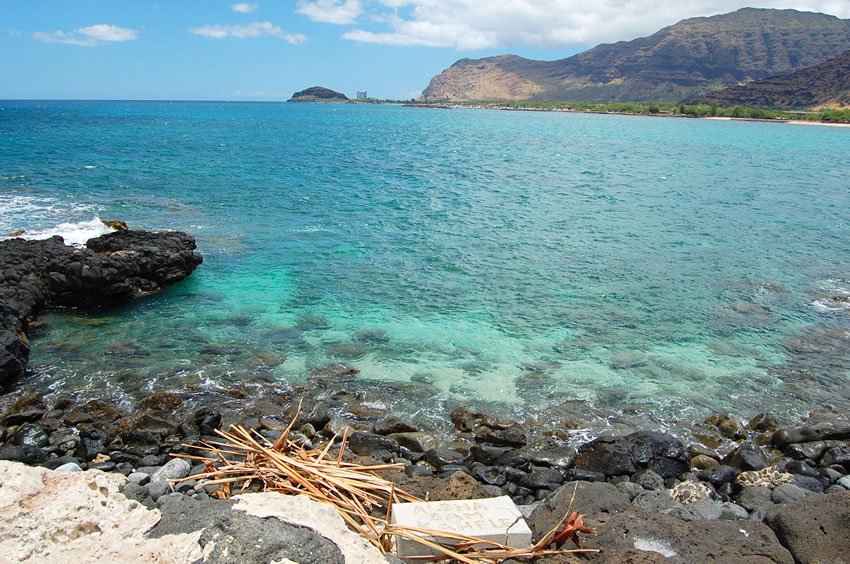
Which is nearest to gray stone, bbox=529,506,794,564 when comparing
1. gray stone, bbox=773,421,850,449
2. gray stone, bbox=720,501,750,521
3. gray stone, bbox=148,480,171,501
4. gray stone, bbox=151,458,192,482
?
gray stone, bbox=720,501,750,521

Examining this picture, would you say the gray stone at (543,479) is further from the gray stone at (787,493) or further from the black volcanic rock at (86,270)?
the black volcanic rock at (86,270)

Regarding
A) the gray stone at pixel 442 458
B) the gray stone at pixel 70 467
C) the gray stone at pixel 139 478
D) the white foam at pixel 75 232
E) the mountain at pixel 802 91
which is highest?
the mountain at pixel 802 91

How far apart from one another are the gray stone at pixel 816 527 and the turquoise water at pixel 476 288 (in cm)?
590

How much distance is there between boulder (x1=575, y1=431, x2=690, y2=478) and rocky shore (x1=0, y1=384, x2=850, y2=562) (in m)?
0.02

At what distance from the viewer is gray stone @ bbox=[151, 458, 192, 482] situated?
8969 millimetres

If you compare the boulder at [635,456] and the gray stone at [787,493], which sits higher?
Answer: the gray stone at [787,493]

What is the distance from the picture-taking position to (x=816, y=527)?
685cm

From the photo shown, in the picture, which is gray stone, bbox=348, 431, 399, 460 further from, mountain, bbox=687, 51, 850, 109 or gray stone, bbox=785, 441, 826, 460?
mountain, bbox=687, 51, 850, 109

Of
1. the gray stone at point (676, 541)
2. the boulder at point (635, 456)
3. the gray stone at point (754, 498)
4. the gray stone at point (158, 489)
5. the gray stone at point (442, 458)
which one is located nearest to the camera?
the gray stone at point (676, 541)

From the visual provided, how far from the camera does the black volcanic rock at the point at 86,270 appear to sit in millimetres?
17516

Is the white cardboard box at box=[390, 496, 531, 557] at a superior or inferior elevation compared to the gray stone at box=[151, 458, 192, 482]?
superior

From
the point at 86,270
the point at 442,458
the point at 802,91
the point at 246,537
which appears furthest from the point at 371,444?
the point at 802,91

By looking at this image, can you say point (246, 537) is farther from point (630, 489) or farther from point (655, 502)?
point (630, 489)

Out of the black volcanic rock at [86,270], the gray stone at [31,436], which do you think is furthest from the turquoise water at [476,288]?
the gray stone at [31,436]
